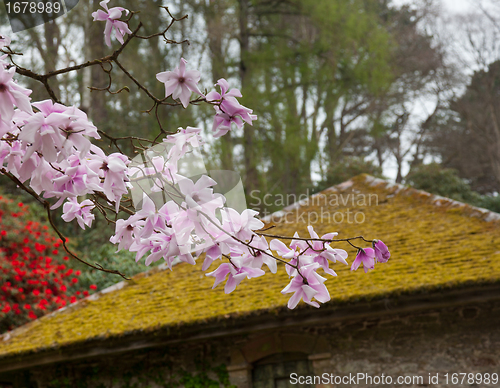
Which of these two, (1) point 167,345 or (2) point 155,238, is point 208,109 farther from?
(2) point 155,238

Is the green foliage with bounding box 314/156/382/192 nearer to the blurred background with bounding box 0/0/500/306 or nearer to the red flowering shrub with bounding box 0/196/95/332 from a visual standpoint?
the blurred background with bounding box 0/0/500/306

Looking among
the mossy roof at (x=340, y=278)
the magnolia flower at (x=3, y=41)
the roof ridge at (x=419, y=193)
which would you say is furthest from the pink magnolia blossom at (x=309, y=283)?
the roof ridge at (x=419, y=193)

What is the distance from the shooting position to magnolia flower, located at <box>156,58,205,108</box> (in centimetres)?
133

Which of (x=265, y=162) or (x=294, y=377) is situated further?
(x=265, y=162)

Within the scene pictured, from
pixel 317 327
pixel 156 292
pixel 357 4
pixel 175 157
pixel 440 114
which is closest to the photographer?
pixel 175 157

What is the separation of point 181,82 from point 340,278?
3.58 m

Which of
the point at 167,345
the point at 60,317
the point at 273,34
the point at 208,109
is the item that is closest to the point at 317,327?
the point at 167,345

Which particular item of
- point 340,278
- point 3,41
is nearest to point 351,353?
point 340,278

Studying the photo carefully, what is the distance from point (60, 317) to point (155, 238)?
4.81 meters

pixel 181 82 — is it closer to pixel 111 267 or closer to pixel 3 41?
pixel 3 41

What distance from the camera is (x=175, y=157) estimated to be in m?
1.49

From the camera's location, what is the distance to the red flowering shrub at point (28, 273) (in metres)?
7.45

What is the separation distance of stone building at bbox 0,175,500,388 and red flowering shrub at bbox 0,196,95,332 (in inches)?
83.4

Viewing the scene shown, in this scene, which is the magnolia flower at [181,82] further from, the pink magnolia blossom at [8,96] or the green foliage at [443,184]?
the green foliage at [443,184]
